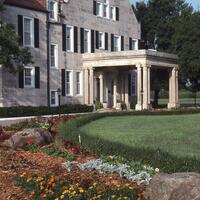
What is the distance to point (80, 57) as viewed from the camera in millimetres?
40812

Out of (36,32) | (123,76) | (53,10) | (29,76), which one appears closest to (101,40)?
(123,76)

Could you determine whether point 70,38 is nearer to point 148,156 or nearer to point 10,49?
point 10,49

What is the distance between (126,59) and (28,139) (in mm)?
26071

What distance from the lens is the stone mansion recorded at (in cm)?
3516

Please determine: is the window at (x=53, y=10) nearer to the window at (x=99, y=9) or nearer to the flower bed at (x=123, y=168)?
the window at (x=99, y=9)

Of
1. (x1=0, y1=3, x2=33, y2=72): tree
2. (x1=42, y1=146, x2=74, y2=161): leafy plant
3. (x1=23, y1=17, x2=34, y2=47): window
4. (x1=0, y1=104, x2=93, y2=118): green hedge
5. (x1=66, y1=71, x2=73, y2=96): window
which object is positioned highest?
(x1=23, y1=17, x2=34, y2=47): window

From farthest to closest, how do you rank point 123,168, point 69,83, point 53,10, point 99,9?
1. point 99,9
2. point 69,83
3. point 53,10
4. point 123,168

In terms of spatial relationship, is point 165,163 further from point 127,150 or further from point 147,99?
point 147,99

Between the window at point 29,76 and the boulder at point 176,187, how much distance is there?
95.8 ft

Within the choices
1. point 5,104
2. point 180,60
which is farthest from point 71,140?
point 180,60

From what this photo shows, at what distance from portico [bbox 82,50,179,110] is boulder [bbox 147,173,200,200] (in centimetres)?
3136

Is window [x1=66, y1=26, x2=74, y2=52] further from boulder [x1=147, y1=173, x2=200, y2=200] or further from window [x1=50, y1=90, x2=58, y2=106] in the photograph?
boulder [x1=147, y1=173, x2=200, y2=200]

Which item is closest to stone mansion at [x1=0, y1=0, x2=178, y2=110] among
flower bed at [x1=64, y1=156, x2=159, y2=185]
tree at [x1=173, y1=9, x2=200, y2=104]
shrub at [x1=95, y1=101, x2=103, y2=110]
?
shrub at [x1=95, y1=101, x2=103, y2=110]

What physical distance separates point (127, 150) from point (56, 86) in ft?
91.3
